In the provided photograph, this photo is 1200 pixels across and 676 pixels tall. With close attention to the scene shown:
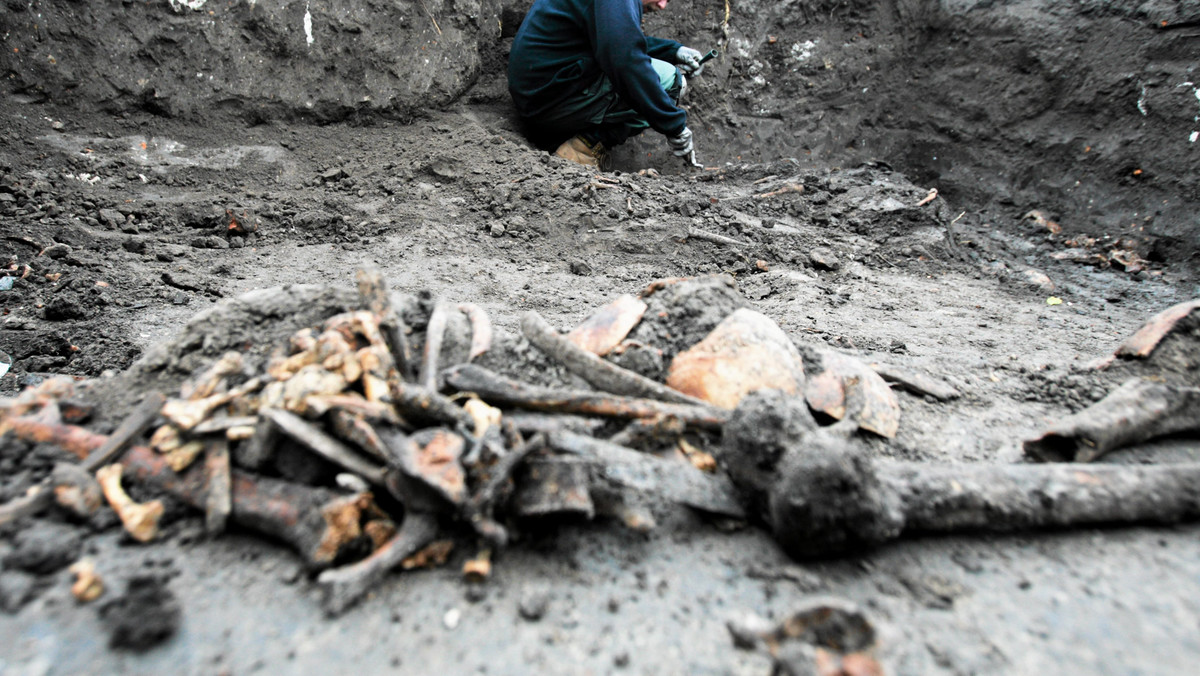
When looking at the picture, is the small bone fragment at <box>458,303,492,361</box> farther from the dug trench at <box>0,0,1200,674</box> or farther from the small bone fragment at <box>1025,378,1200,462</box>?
the small bone fragment at <box>1025,378,1200,462</box>

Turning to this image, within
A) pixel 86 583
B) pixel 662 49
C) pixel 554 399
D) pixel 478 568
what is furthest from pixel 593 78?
pixel 86 583

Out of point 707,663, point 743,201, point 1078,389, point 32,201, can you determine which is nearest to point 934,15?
point 743,201

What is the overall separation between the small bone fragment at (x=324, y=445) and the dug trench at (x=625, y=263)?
85 mm

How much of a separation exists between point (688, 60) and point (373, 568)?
19.7ft

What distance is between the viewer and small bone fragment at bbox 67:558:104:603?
1.13 m

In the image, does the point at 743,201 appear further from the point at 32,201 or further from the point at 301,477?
the point at 32,201

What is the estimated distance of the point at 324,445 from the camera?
1323 mm

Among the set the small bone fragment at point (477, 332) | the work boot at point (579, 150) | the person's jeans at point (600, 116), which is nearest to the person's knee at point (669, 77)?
the person's jeans at point (600, 116)

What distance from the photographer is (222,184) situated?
4.46 meters

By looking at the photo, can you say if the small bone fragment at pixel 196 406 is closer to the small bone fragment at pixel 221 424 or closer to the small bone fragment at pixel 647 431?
the small bone fragment at pixel 221 424

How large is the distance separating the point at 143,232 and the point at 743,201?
413 centimetres

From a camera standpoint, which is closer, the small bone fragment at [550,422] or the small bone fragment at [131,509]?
the small bone fragment at [131,509]

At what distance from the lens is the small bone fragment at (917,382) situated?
2.22 meters

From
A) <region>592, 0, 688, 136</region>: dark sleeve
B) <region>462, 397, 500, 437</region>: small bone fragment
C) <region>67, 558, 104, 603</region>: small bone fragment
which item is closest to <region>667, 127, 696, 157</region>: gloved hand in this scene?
<region>592, 0, 688, 136</region>: dark sleeve
